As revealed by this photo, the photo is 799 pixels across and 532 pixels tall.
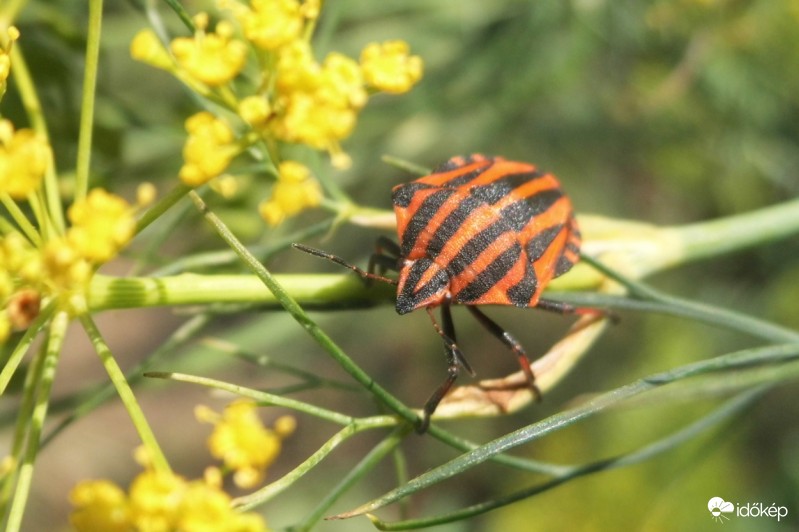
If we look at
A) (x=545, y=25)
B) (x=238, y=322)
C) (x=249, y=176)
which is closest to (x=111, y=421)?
(x=238, y=322)

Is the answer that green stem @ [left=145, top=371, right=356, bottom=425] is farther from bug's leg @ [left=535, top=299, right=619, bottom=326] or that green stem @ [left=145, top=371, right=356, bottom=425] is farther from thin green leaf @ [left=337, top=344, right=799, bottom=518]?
bug's leg @ [left=535, top=299, right=619, bottom=326]

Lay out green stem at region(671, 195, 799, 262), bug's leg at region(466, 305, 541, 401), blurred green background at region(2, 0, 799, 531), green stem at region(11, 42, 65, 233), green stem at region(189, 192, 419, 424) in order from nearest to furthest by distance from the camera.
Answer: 1. green stem at region(189, 192, 419, 424)
2. green stem at region(11, 42, 65, 233)
3. bug's leg at region(466, 305, 541, 401)
4. green stem at region(671, 195, 799, 262)
5. blurred green background at region(2, 0, 799, 531)

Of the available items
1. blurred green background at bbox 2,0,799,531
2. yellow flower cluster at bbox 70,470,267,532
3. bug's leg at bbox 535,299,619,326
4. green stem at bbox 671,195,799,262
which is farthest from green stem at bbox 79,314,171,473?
green stem at bbox 671,195,799,262

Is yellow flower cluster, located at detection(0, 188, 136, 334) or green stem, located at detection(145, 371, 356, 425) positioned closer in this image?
yellow flower cluster, located at detection(0, 188, 136, 334)

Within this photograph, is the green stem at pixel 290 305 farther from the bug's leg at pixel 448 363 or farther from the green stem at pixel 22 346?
the green stem at pixel 22 346

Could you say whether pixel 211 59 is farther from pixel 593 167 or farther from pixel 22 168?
pixel 593 167

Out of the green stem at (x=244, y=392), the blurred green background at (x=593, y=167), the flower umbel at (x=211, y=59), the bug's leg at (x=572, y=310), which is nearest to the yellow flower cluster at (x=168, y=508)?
the green stem at (x=244, y=392)
